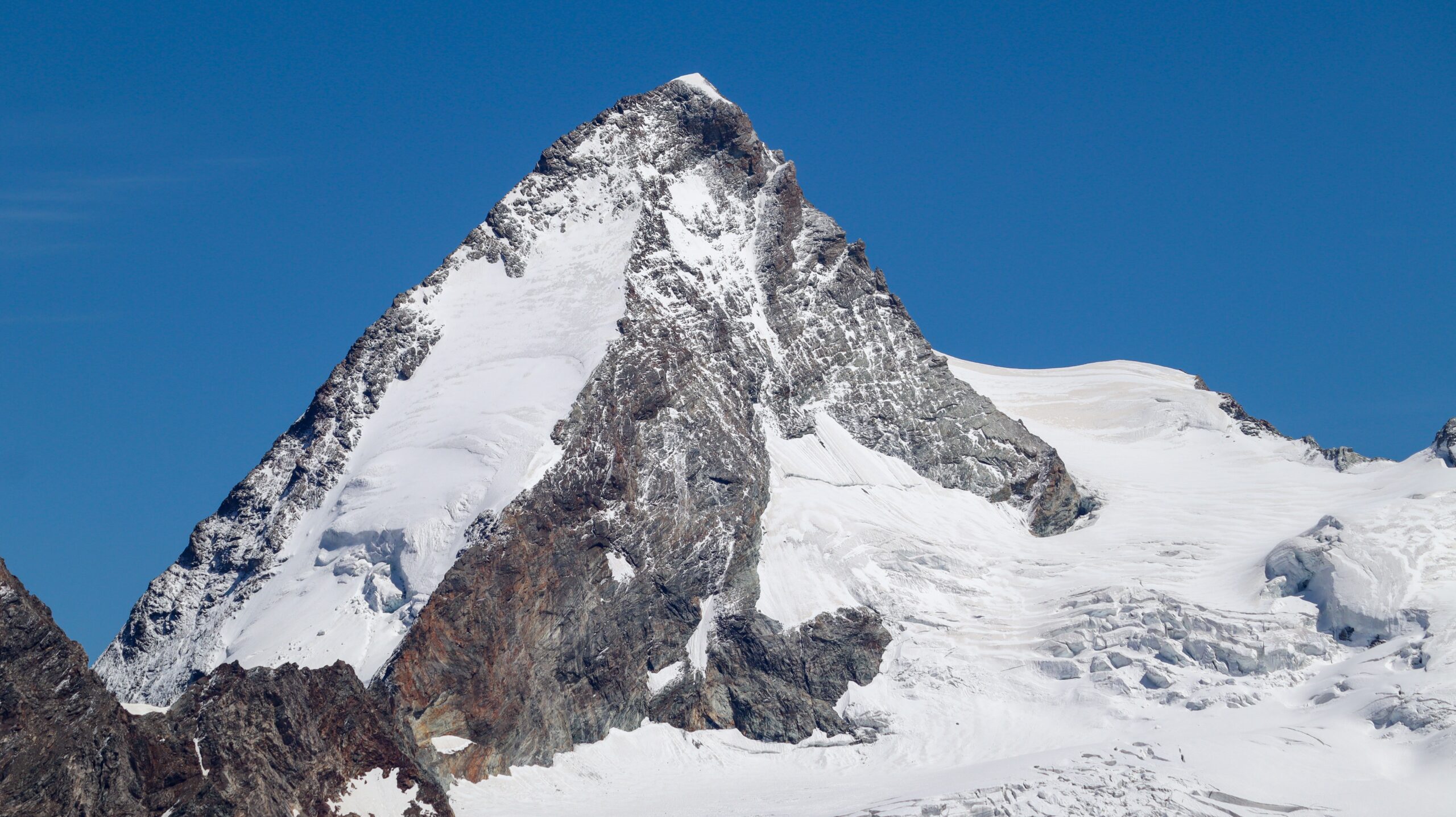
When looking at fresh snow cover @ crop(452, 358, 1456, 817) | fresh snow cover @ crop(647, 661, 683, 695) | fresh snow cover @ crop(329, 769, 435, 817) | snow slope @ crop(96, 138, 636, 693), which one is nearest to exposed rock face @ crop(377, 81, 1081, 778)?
fresh snow cover @ crop(647, 661, 683, 695)

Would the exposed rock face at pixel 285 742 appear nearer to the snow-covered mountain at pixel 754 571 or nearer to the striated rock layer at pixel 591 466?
the snow-covered mountain at pixel 754 571

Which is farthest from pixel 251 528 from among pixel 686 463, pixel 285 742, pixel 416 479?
pixel 285 742

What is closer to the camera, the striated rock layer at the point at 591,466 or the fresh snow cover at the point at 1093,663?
the fresh snow cover at the point at 1093,663

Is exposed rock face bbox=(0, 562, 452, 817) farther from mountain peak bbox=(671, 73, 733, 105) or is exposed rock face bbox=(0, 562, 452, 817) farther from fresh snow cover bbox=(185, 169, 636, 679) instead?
mountain peak bbox=(671, 73, 733, 105)

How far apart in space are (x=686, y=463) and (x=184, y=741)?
45.1 m

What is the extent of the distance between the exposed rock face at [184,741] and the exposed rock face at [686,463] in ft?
25.3

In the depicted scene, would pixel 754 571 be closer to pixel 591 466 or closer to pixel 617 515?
pixel 617 515

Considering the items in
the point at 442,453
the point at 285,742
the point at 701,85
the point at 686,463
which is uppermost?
the point at 701,85

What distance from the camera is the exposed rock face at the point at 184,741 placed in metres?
111

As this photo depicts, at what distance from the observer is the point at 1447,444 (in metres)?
172

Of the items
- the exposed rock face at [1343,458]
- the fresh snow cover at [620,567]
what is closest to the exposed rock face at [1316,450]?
the exposed rock face at [1343,458]

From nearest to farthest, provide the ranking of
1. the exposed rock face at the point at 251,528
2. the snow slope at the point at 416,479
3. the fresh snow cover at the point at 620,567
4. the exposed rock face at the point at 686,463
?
the exposed rock face at the point at 686,463 < the snow slope at the point at 416,479 < the fresh snow cover at the point at 620,567 < the exposed rock face at the point at 251,528

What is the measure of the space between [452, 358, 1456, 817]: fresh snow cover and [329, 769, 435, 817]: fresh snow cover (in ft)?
22.4

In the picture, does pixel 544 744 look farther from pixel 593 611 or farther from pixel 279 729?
pixel 279 729
